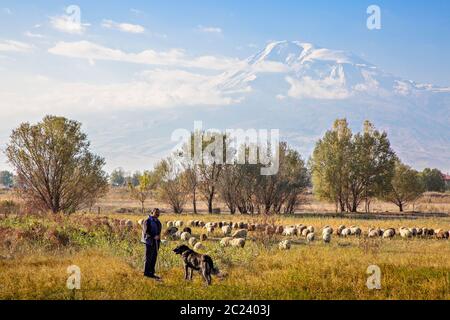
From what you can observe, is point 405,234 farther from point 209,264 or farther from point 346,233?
point 209,264

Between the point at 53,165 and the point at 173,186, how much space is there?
2138 cm

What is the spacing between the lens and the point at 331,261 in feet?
71.2

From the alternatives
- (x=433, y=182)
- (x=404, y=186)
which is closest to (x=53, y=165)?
(x=404, y=186)

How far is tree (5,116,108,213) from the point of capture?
45.1m

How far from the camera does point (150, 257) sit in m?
17.8

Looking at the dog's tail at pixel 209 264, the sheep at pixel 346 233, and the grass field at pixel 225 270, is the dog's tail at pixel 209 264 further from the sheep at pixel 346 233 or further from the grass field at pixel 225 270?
the sheep at pixel 346 233

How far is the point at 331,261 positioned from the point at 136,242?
1056 centimetres

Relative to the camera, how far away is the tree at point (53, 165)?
45.1 m

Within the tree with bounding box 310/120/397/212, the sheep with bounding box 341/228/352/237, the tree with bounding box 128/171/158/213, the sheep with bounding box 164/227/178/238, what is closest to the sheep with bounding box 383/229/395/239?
the sheep with bounding box 341/228/352/237

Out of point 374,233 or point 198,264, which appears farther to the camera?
point 374,233

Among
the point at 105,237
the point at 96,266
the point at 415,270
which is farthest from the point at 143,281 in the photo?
the point at 105,237

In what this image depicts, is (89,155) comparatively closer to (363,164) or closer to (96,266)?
(96,266)

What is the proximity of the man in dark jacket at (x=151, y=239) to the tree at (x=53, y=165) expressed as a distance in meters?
29.6

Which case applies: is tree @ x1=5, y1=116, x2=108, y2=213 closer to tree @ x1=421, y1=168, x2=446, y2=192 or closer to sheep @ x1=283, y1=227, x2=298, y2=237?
sheep @ x1=283, y1=227, x2=298, y2=237
